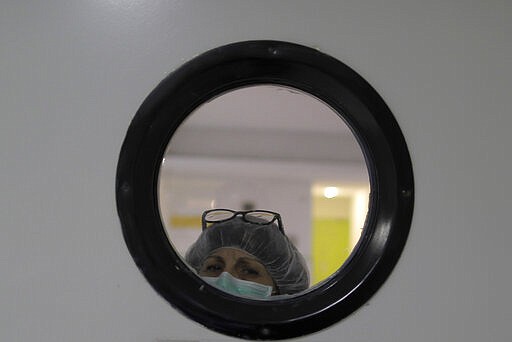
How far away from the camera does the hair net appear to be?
0.94 m

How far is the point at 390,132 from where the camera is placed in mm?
891

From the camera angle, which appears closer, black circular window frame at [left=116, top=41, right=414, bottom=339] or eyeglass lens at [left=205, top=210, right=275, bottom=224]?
black circular window frame at [left=116, top=41, right=414, bottom=339]

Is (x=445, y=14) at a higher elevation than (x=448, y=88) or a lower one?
higher

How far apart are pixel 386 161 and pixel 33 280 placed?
22.4 inches

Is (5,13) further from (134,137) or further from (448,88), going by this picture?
(448,88)

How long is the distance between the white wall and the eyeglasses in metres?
0.16

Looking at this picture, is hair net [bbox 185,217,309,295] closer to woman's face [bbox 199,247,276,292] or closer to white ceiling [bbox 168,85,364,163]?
woman's face [bbox 199,247,276,292]

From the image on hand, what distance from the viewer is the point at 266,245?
3.18 feet

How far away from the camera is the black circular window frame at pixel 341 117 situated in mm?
854

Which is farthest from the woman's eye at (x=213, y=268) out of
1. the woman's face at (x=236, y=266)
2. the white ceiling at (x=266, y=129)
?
the white ceiling at (x=266, y=129)

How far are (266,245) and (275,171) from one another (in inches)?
6.3

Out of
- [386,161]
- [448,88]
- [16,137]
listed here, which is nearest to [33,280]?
[16,137]

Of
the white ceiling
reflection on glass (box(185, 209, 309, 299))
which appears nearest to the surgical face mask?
reflection on glass (box(185, 209, 309, 299))

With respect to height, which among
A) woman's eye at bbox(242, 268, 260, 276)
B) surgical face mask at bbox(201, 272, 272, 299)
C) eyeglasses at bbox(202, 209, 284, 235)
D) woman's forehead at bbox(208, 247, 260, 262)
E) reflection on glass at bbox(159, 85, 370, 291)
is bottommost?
surgical face mask at bbox(201, 272, 272, 299)
